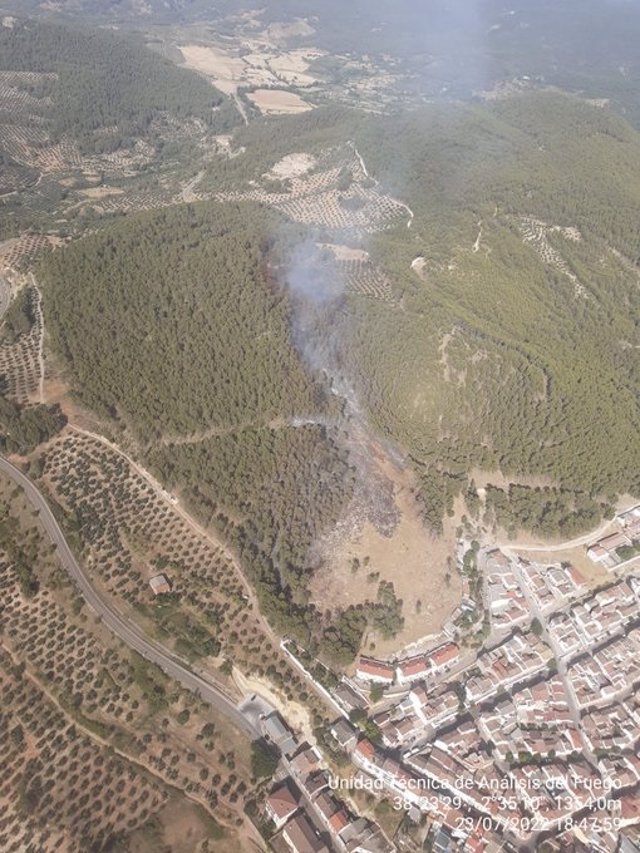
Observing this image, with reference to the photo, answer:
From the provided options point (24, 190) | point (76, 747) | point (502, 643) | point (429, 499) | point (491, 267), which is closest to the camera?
point (76, 747)

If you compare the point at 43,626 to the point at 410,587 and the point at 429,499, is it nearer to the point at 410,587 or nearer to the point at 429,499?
the point at 410,587

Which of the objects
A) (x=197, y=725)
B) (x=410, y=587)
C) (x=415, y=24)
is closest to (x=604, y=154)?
(x=410, y=587)

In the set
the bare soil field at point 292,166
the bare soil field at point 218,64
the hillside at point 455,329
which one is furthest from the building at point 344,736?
the bare soil field at point 218,64

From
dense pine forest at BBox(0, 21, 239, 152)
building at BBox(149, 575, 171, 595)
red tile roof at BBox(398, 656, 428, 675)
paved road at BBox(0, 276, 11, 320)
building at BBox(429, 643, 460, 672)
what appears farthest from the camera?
dense pine forest at BBox(0, 21, 239, 152)

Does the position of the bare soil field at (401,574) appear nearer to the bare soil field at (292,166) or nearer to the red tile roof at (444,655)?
the red tile roof at (444,655)

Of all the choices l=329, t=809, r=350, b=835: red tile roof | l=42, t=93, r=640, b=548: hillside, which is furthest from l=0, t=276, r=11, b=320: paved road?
l=329, t=809, r=350, b=835: red tile roof

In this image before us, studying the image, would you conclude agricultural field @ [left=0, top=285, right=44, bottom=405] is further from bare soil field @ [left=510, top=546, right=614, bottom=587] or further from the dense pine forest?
the dense pine forest
